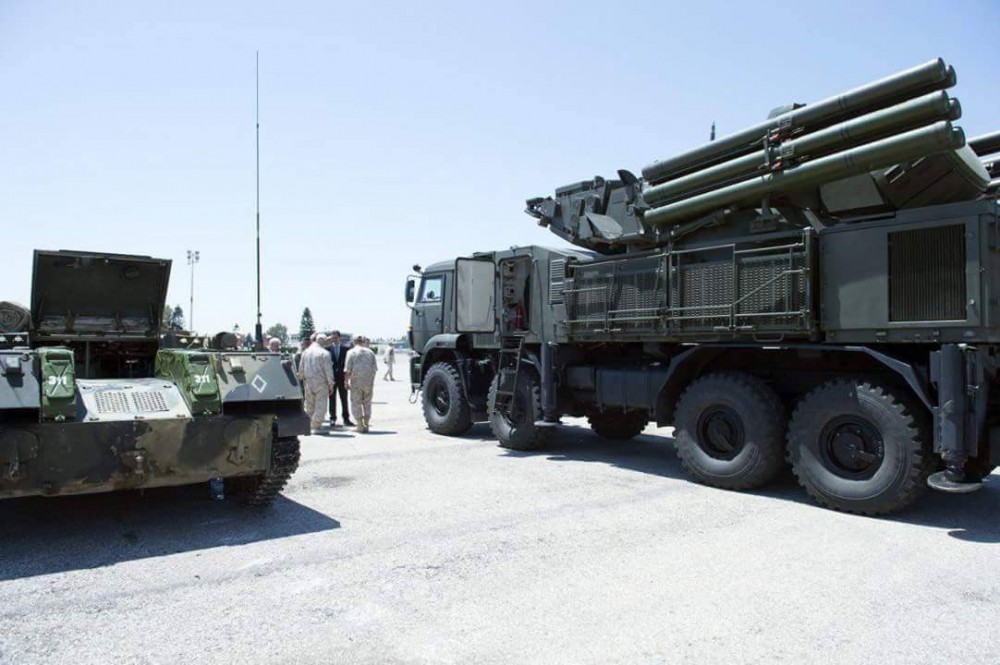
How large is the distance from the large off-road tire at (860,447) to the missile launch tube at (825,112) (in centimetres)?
243

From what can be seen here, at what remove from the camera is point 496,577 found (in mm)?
4680

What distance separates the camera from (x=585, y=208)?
9.61 m

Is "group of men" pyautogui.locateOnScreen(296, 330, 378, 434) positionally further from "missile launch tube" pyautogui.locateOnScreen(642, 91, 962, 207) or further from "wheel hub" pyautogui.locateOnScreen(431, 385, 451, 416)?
"missile launch tube" pyautogui.locateOnScreen(642, 91, 962, 207)

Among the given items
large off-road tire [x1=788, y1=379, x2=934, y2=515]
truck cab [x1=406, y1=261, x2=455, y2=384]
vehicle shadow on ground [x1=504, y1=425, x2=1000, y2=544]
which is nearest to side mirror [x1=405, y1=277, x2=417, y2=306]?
truck cab [x1=406, y1=261, x2=455, y2=384]

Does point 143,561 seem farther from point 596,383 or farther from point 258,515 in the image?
point 596,383

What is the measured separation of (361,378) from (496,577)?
25.1ft

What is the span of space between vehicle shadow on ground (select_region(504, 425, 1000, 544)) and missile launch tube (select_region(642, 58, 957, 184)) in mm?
3452

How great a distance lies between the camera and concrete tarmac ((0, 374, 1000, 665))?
365cm

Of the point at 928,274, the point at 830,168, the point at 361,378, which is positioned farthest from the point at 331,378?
the point at 928,274

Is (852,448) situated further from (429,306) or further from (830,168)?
(429,306)

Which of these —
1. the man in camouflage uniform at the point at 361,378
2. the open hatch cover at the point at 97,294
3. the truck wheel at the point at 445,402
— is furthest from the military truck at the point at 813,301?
the open hatch cover at the point at 97,294

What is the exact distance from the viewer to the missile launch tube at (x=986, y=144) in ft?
25.0

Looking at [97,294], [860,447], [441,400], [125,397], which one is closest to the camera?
[125,397]

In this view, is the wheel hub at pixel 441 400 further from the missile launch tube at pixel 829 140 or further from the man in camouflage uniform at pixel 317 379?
the missile launch tube at pixel 829 140
